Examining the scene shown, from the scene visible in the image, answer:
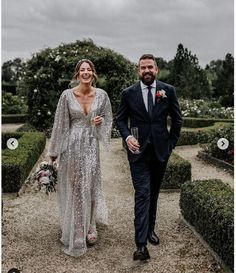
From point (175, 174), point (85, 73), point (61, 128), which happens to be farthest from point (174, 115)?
point (175, 174)

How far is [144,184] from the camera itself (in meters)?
3.73

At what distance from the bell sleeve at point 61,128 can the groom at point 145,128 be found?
1.81 ft

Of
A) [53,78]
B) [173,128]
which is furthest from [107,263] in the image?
[53,78]

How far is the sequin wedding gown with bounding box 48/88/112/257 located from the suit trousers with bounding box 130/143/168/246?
0.51 m

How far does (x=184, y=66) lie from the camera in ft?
96.2

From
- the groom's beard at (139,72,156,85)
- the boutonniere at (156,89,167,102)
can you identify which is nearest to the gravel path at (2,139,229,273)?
the boutonniere at (156,89,167,102)

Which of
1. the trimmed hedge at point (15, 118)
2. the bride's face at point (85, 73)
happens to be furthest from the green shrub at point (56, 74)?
the bride's face at point (85, 73)

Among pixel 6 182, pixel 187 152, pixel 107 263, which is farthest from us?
pixel 187 152

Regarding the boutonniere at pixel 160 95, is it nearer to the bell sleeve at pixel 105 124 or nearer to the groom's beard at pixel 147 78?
the groom's beard at pixel 147 78

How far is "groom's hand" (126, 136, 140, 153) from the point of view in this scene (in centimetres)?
364

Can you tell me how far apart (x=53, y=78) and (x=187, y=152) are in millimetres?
6131

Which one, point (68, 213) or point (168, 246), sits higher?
point (68, 213)

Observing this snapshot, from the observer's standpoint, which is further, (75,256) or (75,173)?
(75,173)

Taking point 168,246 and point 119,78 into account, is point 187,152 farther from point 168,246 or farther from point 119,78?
point 168,246
